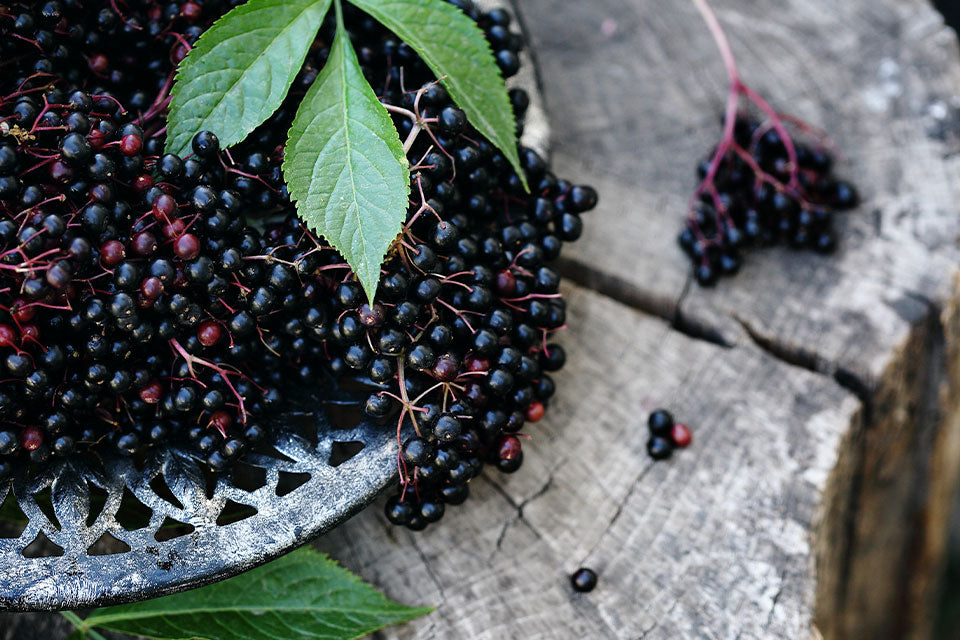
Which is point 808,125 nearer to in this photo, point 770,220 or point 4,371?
point 770,220

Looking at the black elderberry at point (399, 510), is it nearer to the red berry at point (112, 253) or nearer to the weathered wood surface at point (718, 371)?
the weathered wood surface at point (718, 371)

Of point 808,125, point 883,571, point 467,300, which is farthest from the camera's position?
point 883,571

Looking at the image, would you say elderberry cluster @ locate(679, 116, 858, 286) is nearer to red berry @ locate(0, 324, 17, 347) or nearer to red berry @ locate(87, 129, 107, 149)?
red berry @ locate(87, 129, 107, 149)

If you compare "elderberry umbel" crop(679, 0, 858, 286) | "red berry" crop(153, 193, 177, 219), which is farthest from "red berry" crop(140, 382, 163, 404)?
"elderberry umbel" crop(679, 0, 858, 286)

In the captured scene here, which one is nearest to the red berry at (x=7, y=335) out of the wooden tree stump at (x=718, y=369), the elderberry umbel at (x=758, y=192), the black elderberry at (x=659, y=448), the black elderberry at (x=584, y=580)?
the wooden tree stump at (x=718, y=369)

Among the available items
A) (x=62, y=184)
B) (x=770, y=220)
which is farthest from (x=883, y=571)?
(x=62, y=184)

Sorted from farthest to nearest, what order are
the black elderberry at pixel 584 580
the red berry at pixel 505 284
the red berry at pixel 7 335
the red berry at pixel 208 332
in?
the black elderberry at pixel 584 580 < the red berry at pixel 505 284 < the red berry at pixel 208 332 < the red berry at pixel 7 335

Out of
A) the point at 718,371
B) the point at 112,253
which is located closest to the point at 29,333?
the point at 112,253

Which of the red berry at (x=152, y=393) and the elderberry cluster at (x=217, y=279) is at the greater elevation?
the elderberry cluster at (x=217, y=279)
